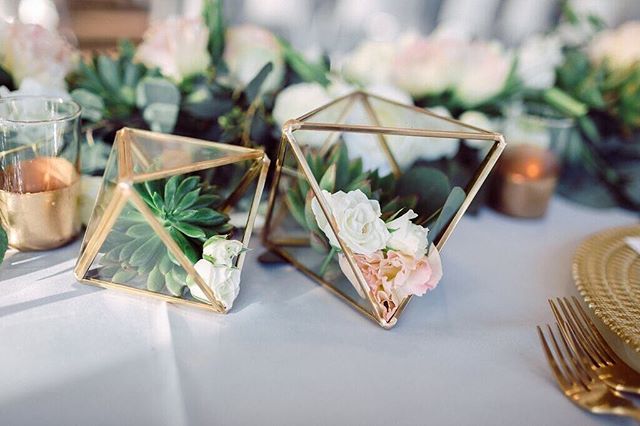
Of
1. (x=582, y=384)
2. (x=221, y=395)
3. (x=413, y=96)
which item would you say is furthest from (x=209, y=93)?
(x=582, y=384)

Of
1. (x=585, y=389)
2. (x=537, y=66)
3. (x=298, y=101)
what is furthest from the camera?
(x=537, y=66)

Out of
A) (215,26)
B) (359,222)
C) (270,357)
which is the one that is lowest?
(270,357)

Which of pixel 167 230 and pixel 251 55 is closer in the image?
pixel 167 230

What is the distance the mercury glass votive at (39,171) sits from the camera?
0.54 meters

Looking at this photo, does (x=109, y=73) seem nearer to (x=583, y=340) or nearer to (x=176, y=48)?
(x=176, y=48)

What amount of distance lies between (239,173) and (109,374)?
0.70 feet

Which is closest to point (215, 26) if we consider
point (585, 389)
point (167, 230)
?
point (167, 230)

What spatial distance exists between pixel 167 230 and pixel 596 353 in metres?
0.36

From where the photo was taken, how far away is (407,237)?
0.49 meters

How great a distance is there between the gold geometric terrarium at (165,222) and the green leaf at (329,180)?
0.05 metres

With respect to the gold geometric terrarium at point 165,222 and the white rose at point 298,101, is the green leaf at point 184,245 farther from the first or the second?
the white rose at point 298,101

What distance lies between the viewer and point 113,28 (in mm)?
767

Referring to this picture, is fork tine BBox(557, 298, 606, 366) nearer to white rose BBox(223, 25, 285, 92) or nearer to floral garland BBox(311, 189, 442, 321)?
floral garland BBox(311, 189, 442, 321)

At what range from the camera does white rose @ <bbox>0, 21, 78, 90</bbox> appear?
589 millimetres
